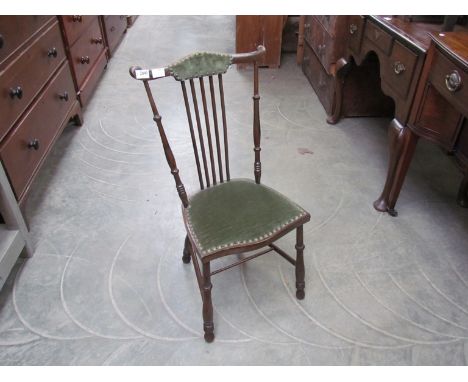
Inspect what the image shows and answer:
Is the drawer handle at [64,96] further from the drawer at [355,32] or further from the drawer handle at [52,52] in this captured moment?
the drawer at [355,32]

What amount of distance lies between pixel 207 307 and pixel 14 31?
140 cm

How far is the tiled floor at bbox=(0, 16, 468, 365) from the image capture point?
50.9 inches

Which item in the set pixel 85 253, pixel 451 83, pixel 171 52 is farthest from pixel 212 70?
pixel 171 52

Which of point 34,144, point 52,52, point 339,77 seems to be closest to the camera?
point 34,144

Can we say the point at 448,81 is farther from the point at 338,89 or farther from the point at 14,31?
the point at 14,31

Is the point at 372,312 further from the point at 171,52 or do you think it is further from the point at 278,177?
the point at 171,52

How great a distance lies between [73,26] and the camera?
7.93 feet

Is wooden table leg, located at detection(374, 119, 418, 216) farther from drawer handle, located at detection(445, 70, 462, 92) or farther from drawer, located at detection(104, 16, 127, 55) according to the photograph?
drawer, located at detection(104, 16, 127, 55)

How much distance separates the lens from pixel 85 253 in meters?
1.63

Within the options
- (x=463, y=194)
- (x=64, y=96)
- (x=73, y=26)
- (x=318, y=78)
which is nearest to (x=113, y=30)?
(x=73, y=26)

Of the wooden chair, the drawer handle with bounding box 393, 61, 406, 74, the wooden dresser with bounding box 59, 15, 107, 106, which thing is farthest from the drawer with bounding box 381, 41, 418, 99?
the wooden dresser with bounding box 59, 15, 107, 106

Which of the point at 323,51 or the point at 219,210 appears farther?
the point at 323,51

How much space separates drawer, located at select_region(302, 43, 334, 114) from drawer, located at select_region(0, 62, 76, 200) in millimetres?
1680

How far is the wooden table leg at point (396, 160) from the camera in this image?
1627mm
